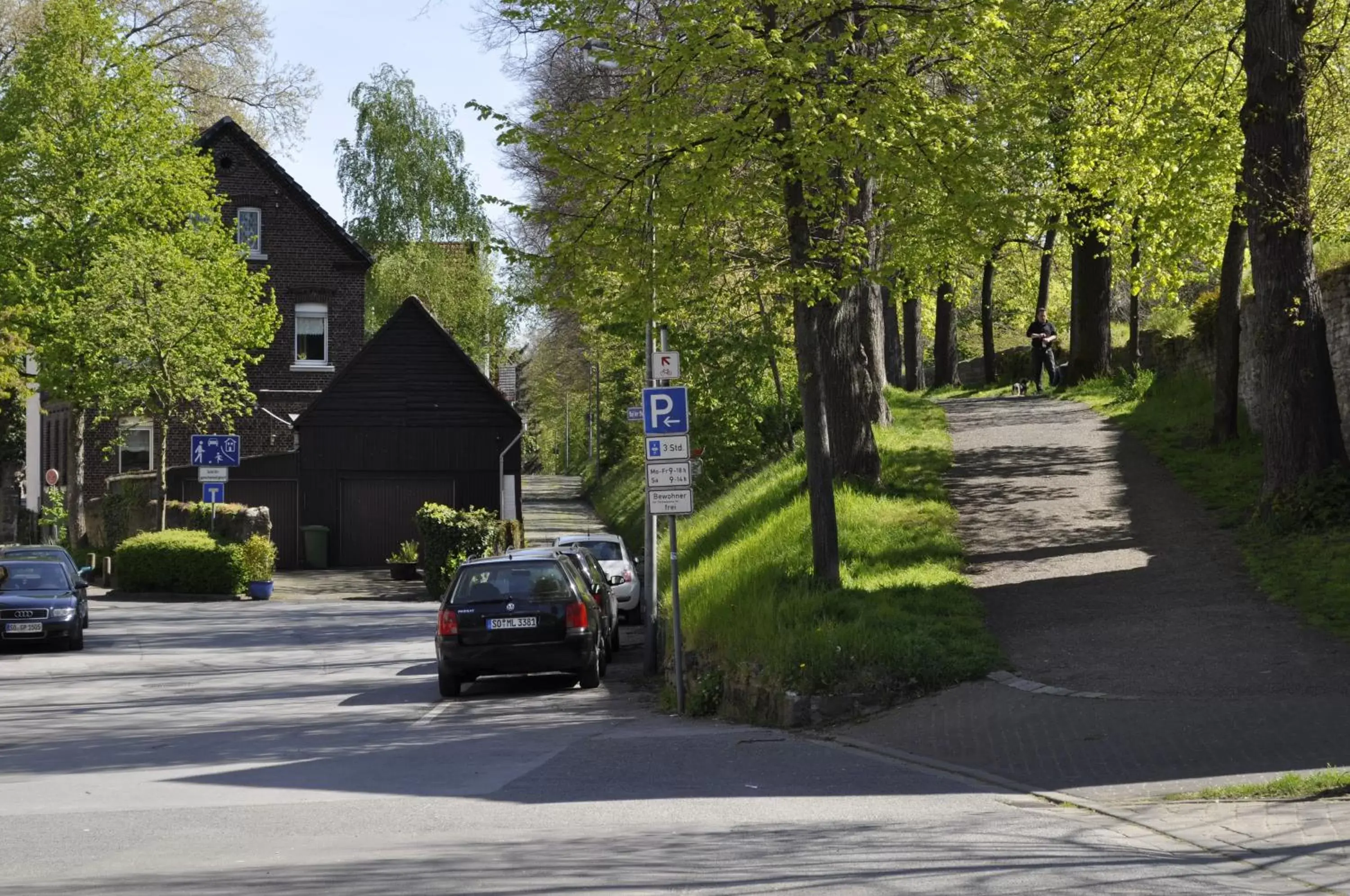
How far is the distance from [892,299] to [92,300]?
2555 centimetres

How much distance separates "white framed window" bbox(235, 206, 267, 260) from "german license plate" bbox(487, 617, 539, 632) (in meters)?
37.4

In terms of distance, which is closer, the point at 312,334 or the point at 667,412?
the point at 667,412

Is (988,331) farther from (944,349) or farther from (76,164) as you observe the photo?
(76,164)

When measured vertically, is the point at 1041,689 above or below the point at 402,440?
below

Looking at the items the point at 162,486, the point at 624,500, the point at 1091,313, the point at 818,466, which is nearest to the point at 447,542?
the point at 162,486

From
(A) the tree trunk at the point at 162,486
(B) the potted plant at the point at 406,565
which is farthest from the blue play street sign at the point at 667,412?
(B) the potted plant at the point at 406,565

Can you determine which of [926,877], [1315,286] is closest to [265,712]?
[926,877]

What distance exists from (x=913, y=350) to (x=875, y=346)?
81.4ft

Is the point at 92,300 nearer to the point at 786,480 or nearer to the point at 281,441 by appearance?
the point at 281,441

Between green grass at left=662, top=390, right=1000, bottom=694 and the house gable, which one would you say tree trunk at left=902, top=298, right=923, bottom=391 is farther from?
green grass at left=662, top=390, right=1000, bottom=694

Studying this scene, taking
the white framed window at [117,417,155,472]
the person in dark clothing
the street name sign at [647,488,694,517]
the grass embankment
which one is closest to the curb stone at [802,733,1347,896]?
the street name sign at [647,488,694,517]

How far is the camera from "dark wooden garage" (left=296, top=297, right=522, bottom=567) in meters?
47.0

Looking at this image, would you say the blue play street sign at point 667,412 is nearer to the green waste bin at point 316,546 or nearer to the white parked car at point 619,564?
the white parked car at point 619,564

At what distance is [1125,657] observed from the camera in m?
14.1
